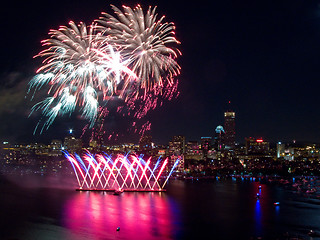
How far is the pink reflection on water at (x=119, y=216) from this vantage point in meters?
20.2

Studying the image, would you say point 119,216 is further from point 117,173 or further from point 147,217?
point 117,173

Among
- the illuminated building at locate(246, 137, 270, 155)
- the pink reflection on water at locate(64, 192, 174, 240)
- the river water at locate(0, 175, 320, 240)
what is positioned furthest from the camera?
the illuminated building at locate(246, 137, 270, 155)

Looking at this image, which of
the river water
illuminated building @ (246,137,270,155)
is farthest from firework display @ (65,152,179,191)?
illuminated building @ (246,137,270,155)

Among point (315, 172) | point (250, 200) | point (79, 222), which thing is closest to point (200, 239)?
point (79, 222)

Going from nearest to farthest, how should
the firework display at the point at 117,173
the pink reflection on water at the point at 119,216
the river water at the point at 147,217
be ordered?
the pink reflection on water at the point at 119,216 < the river water at the point at 147,217 < the firework display at the point at 117,173

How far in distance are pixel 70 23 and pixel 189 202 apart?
21.3 meters

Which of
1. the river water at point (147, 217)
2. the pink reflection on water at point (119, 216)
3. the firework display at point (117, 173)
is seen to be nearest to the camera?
the pink reflection on water at point (119, 216)

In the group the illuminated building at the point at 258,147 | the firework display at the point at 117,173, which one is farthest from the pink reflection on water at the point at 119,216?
the illuminated building at the point at 258,147

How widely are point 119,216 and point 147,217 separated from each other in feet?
6.31

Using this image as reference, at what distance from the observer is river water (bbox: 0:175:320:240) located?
801 inches

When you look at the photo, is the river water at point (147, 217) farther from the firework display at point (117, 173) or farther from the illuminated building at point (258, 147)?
the illuminated building at point (258, 147)

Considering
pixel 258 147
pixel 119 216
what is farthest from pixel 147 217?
pixel 258 147

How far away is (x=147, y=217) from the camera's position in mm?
24984

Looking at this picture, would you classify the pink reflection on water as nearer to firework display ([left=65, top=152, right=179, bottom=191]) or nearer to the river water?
the river water
